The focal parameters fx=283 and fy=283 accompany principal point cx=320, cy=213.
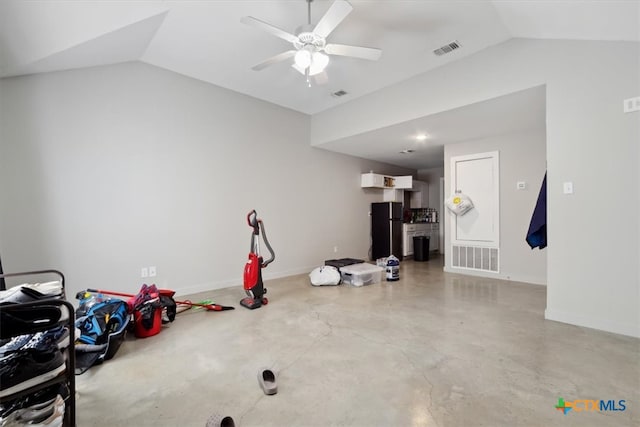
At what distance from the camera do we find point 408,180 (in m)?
6.91

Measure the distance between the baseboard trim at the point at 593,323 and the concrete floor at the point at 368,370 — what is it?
104mm

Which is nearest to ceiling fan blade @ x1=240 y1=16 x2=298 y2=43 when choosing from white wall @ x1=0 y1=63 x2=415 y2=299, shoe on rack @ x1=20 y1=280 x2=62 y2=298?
white wall @ x1=0 y1=63 x2=415 y2=299

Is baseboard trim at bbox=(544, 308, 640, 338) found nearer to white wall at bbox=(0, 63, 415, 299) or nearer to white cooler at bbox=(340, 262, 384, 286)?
white cooler at bbox=(340, 262, 384, 286)

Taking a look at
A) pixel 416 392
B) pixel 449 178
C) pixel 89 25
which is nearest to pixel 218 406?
pixel 416 392

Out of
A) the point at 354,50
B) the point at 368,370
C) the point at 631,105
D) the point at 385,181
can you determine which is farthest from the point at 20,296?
the point at 385,181

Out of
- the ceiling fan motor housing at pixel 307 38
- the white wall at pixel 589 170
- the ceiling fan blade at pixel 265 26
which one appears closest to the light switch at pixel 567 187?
the white wall at pixel 589 170

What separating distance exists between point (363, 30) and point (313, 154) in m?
2.87

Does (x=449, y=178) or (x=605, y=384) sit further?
(x=449, y=178)

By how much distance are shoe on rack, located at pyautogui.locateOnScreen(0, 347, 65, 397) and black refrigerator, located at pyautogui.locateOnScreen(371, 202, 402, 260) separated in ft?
19.5

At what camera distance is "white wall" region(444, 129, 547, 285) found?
177 inches

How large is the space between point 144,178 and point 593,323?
5.13 metres

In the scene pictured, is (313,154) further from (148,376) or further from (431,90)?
(148,376)

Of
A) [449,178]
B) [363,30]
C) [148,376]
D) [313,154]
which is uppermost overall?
[363,30]

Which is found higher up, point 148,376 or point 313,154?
point 313,154
